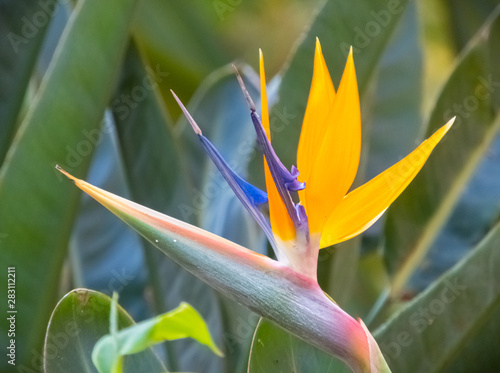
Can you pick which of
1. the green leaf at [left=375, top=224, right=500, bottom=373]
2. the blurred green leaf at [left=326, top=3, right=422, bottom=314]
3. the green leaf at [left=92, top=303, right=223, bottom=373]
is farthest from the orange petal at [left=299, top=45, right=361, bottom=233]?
the blurred green leaf at [left=326, top=3, right=422, bottom=314]

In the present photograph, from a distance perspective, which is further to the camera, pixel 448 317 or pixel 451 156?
pixel 451 156

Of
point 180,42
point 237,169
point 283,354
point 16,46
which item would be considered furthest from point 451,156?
point 180,42

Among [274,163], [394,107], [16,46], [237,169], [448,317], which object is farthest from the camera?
[394,107]

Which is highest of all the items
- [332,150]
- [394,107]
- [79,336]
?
[394,107]

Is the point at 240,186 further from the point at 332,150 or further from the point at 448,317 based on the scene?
the point at 448,317

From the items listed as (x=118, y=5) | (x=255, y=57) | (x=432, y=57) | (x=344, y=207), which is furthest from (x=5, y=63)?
(x=432, y=57)

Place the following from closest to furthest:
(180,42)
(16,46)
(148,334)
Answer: (148,334)
(16,46)
(180,42)

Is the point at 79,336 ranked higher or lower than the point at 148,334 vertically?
lower
